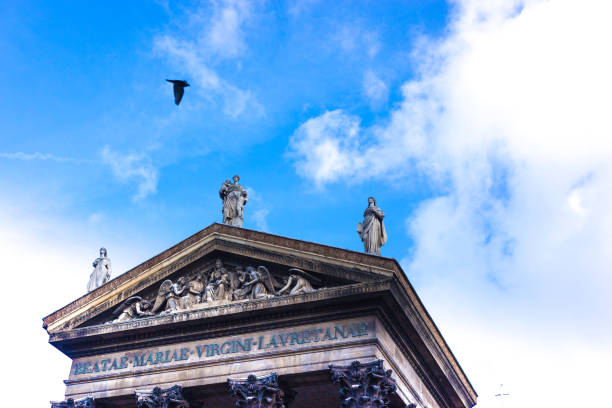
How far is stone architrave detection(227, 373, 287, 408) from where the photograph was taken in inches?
842

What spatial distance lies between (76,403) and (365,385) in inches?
357

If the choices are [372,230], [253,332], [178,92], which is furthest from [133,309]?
[372,230]

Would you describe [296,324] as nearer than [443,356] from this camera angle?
Yes

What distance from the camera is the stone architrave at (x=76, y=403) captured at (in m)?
23.7

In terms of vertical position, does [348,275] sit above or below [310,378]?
above

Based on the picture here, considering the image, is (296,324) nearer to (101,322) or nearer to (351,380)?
(351,380)

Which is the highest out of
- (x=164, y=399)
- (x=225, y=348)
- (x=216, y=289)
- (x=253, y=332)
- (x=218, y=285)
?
(x=218, y=285)

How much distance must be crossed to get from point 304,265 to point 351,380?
3856mm

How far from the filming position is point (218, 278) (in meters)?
24.5

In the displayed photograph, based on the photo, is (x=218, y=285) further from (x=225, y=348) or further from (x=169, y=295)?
(x=225, y=348)

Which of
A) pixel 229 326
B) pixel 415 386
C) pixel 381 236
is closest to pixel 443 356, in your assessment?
pixel 415 386

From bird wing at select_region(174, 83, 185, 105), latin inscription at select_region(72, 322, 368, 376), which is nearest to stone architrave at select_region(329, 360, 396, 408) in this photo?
latin inscription at select_region(72, 322, 368, 376)

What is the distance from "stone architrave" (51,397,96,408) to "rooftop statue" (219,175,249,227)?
690cm

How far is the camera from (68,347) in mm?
25219
